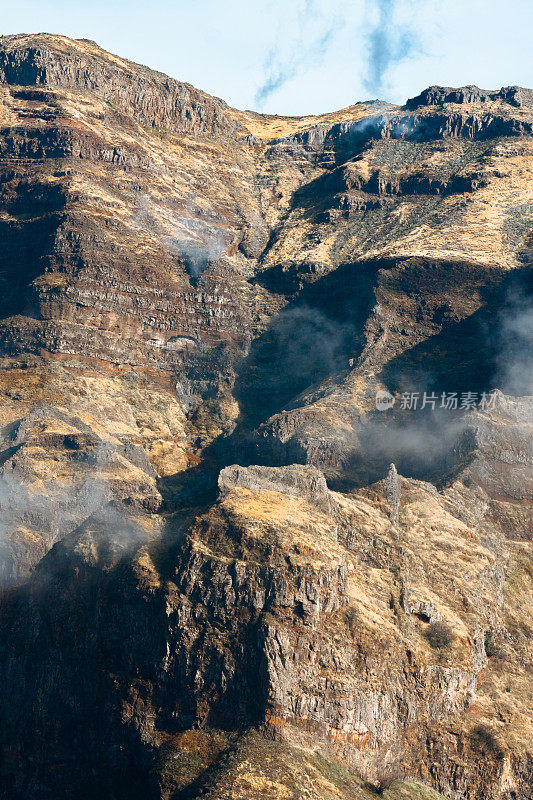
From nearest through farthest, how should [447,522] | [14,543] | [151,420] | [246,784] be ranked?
1. [246,784]
2. [14,543]
3. [447,522]
4. [151,420]

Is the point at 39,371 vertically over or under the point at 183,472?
over

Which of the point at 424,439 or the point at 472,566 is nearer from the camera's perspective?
the point at 472,566

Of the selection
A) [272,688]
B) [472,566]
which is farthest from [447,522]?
[272,688]

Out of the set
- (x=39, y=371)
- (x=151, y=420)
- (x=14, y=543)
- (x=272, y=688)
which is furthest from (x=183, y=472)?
(x=272, y=688)

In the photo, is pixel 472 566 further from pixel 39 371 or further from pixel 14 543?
pixel 39 371

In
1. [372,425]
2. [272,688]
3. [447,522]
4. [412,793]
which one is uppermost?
[372,425]

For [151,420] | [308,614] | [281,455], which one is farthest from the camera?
[151,420]

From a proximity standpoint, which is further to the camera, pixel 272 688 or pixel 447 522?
pixel 447 522

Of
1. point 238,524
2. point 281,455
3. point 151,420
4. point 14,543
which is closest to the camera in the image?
point 238,524

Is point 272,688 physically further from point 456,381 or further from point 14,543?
point 456,381
